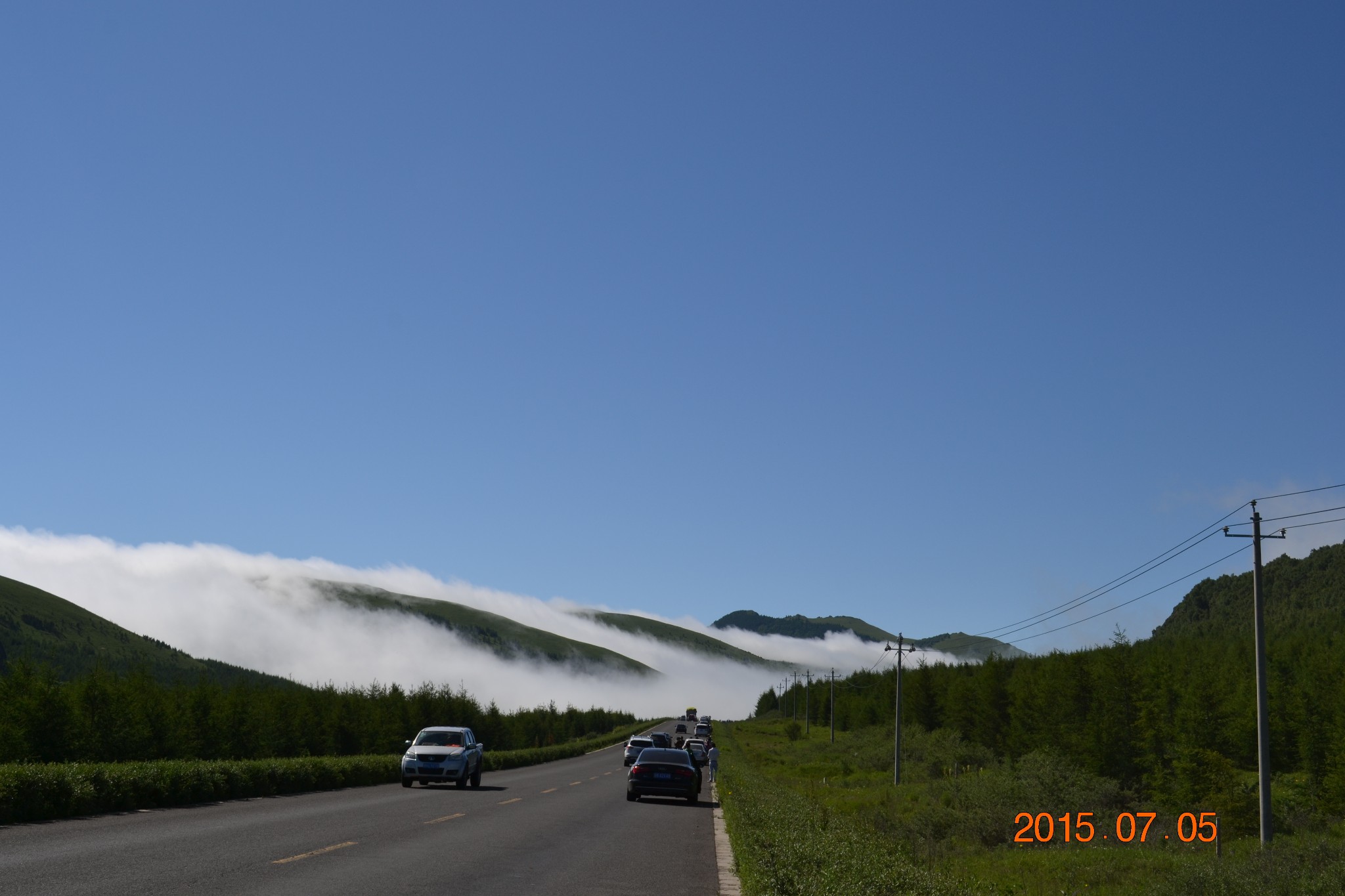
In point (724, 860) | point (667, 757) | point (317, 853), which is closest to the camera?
point (317, 853)

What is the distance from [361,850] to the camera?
15.8 meters

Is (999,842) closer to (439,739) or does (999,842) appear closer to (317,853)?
(439,739)

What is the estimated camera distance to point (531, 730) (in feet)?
355

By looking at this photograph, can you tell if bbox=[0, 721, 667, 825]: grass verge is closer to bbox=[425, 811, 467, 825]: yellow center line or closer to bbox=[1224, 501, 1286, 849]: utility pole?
bbox=[425, 811, 467, 825]: yellow center line

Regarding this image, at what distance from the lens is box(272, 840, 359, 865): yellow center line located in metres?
14.1

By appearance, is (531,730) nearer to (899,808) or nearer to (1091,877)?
(899,808)

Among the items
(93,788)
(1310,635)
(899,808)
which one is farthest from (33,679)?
(1310,635)

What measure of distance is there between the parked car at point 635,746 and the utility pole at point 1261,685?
32.8m

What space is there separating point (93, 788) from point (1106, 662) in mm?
61058

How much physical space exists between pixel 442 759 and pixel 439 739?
1665 millimetres

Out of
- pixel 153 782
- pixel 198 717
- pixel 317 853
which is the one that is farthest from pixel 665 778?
pixel 198 717

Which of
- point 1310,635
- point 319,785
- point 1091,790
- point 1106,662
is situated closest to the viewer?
point 319,785
